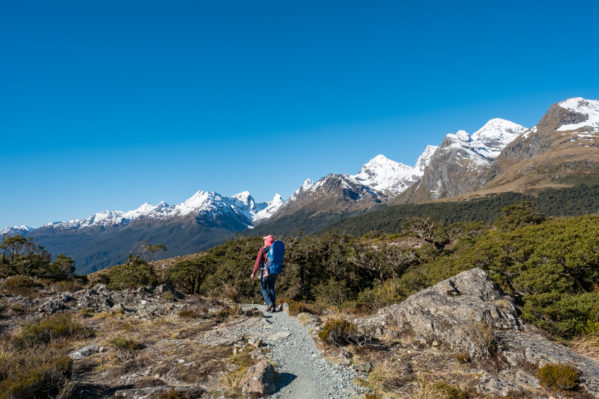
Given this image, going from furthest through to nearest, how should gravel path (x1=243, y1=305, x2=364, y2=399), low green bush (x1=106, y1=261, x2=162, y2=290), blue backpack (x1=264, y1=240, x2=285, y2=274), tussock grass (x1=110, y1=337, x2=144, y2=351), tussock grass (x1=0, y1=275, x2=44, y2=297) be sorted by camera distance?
low green bush (x1=106, y1=261, x2=162, y2=290) → tussock grass (x1=0, y1=275, x2=44, y2=297) → blue backpack (x1=264, y1=240, x2=285, y2=274) → tussock grass (x1=110, y1=337, x2=144, y2=351) → gravel path (x1=243, y1=305, x2=364, y2=399)

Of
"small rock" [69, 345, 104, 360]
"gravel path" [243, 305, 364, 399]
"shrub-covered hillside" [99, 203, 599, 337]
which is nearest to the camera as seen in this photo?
"gravel path" [243, 305, 364, 399]

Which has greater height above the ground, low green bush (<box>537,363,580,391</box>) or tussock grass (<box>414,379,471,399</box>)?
low green bush (<box>537,363,580,391</box>)

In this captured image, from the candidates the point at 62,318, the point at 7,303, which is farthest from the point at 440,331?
the point at 7,303

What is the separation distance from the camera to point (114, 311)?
14023mm

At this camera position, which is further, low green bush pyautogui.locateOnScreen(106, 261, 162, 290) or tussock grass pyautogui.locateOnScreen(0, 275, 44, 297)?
low green bush pyautogui.locateOnScreen(106, 261, 162, 290)

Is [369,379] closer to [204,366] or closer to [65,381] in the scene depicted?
[204,366]

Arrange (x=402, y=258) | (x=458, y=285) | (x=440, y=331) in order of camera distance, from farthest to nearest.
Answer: (x=402, y=258) → (x=458, y=285) → (x=440, y=331)

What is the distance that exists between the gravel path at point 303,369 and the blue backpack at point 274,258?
9.64 feet

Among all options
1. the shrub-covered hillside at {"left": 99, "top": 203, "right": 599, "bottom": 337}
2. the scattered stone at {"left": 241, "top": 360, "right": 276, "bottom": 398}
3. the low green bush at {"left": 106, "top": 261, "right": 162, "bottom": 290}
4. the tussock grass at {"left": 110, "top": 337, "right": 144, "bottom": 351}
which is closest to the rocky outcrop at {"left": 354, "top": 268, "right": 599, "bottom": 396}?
the shrub-covered hillside at {"left": 99, "top": 203, "right": 599, "bottom": 337}

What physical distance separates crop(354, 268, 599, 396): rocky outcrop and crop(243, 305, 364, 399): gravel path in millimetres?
2555

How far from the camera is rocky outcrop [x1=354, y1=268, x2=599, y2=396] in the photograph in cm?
693

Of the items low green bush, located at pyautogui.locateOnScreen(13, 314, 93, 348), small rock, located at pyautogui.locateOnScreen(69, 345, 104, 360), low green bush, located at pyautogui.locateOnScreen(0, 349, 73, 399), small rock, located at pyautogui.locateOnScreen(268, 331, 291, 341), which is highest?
low green bush, located at pyautogui.locateOnScreen(0, 349, 73, 399)

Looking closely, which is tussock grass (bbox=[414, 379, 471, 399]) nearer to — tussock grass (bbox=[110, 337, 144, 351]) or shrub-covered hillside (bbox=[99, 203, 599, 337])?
shrub-covered hillside (bbox=[99, 203, 599, 337])

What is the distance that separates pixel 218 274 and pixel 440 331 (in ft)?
124
